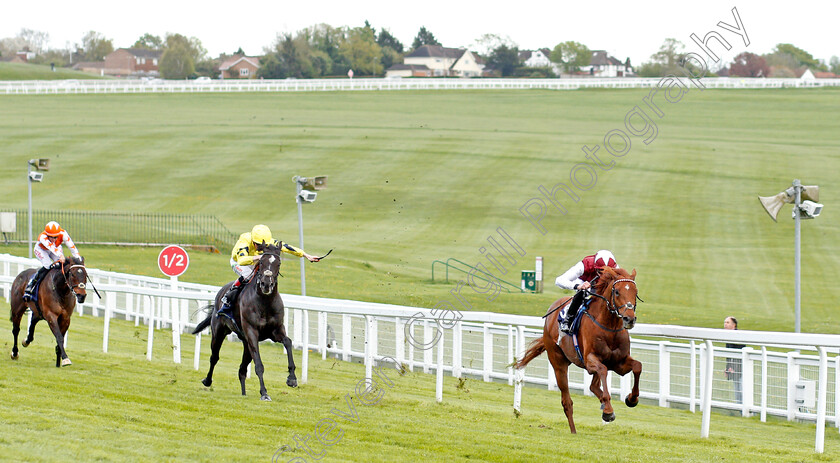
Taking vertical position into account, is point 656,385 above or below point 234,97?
below

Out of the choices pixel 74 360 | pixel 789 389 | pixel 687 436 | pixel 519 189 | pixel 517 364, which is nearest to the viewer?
pixel 687 436

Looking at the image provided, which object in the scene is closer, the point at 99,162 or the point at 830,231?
the point at 830,231

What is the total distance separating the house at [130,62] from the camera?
16438cm

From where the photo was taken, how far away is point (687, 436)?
827cm

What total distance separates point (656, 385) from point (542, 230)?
73.5ft

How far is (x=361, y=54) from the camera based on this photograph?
123 metres

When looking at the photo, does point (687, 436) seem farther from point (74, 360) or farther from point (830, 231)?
point (830, 231)

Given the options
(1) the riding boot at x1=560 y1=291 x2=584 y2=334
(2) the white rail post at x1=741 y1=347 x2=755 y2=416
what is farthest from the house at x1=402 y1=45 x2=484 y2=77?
(1) the riding boot at x1=560 y1=291 x2=584 y2=334

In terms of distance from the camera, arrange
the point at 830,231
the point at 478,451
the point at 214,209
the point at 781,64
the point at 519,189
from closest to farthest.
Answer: the point at 478,451 < the point at 830,231 < the point at 214,209 < the point at 519,189 < the point at 781,64

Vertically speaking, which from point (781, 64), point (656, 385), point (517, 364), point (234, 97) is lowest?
point (656, 385)

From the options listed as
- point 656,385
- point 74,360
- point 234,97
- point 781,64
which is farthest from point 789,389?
point 781,64

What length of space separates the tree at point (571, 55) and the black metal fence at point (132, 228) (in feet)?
319

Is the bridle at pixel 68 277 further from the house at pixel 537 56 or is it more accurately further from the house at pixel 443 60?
the house at pixel 537 56

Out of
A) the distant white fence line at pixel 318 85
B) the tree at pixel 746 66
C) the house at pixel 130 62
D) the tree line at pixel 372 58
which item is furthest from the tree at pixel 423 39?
the distant white fence line at pixel 318 85
